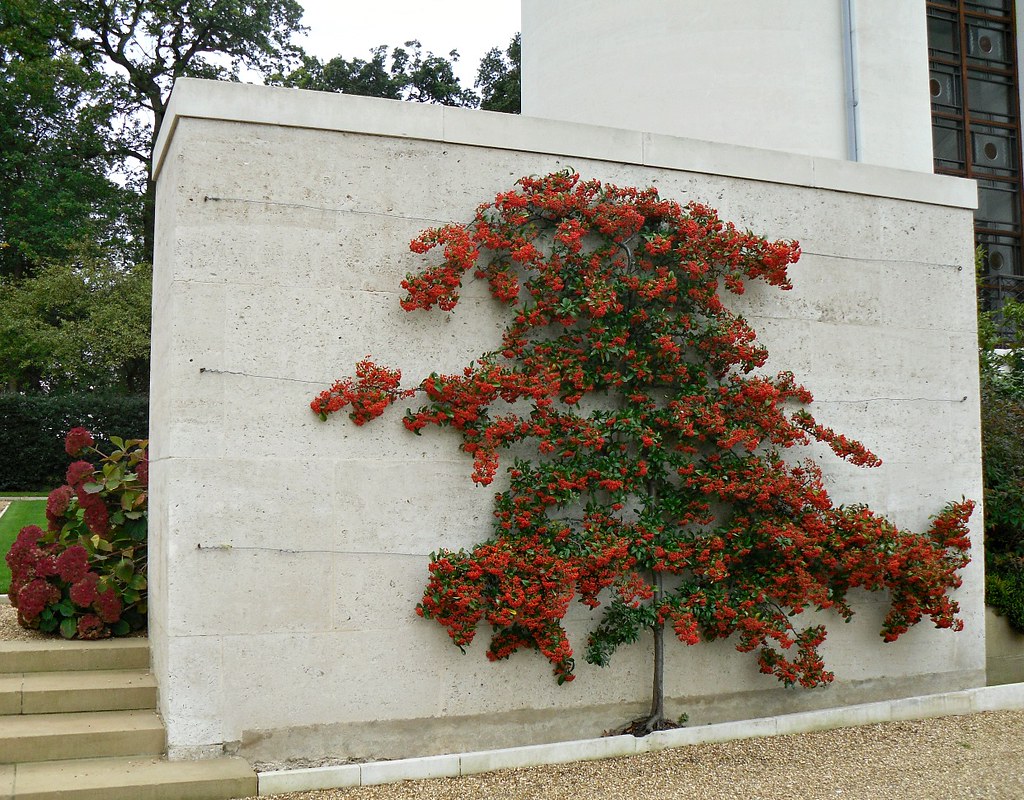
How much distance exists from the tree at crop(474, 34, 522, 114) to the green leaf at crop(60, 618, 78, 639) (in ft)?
67.0

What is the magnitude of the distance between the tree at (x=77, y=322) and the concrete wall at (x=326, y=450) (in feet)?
41.6

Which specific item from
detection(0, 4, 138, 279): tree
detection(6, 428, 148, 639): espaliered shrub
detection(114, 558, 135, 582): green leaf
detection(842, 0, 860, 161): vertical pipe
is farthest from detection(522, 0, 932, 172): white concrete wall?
detection(0, 4, 138, 279): tree

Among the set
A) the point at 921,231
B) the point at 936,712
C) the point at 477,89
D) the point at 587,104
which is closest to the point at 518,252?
the point at 921,231

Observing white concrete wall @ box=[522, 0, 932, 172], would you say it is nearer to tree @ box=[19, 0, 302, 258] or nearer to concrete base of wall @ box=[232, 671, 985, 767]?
concrete base of wall @ box=[232, 671, 985, 767]

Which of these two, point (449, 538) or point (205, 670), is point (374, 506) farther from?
point (205, 670)

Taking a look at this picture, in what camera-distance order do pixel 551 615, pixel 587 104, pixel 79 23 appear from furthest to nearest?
pixel 79 23 → pixel 587 104 → pixel 551 615

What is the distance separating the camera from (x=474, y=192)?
4.96m

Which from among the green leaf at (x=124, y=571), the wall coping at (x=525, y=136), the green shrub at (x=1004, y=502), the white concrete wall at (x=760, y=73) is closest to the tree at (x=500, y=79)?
the white concrete wall at (x=760, y=73)

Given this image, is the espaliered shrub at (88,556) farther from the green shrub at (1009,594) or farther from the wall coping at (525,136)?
the green shrub at (1009,594)

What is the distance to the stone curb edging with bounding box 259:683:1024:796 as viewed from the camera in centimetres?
429

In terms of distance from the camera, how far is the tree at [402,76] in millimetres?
26594

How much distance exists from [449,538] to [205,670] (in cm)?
131

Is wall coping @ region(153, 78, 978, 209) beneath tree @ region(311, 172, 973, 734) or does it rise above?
above

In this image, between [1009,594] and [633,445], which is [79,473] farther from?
[1009,594]
